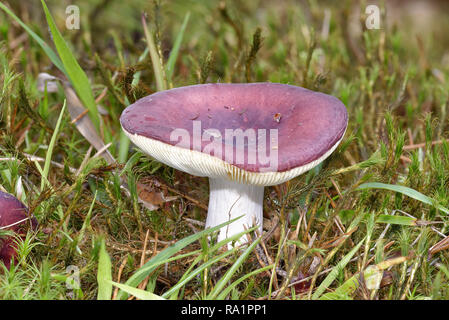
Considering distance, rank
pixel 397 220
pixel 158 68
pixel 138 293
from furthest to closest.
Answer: pixel 158 68, pixel 397 220, pixel 138 293

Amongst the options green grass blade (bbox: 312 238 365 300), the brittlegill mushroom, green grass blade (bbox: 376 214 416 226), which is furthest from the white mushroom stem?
green grass blade (bbox: 376 214 416 226)

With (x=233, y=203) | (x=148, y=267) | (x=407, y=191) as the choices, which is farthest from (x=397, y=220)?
(x=148, y=267)

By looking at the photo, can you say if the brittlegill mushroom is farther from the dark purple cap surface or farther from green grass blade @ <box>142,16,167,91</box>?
green grass blade @ <box>142,16,167,91</box>

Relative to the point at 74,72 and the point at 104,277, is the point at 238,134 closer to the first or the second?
the point at 104,277

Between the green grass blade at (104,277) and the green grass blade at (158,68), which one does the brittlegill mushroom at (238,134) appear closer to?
the green grass blade at (104,277)

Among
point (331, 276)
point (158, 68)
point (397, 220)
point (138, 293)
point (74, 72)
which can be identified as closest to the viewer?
point (138, 293)

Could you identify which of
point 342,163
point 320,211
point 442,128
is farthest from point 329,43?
point 320,211

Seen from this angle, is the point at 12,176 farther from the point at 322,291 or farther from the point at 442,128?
the point at 442,128
